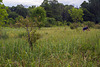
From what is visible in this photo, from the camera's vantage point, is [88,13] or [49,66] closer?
[49,66]

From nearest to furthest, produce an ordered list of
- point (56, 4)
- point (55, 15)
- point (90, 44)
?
point (90, 44), point (55, 15), point (56, 4)

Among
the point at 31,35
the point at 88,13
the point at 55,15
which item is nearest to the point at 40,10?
the point at 31,35

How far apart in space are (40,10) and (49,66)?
1956 cm

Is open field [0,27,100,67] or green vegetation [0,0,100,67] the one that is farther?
green vegetation [0,0,100,67]

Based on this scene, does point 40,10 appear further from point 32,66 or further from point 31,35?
point 32,66

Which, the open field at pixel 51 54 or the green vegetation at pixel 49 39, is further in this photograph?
the green vegetation at pixel 49 39

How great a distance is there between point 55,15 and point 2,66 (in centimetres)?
4365

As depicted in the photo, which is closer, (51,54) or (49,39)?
(51,54)

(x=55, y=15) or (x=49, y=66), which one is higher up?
(x=55, y=15)

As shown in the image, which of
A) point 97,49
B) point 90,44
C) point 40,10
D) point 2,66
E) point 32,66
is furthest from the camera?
point 40,10

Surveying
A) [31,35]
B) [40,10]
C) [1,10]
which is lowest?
[31,35]

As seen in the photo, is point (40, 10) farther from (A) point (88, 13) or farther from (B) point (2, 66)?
(A) point (88, 13)

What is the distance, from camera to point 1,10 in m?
7.49

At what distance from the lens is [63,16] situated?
47.7 m
